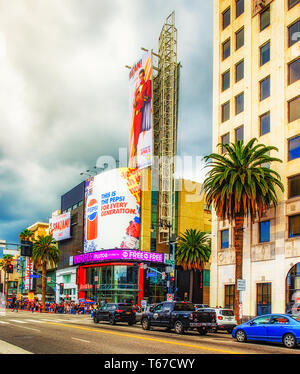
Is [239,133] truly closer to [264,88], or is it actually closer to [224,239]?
[264,88]

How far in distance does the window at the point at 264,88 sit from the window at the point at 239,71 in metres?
3.40

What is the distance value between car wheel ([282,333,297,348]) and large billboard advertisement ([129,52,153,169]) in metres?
56.8

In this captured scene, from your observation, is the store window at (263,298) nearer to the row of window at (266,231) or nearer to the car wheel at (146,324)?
the row of window at (266,231)

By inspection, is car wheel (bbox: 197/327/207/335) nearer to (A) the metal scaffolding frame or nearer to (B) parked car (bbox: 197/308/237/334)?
(B) parked car (bbox: 197/308/237/334)

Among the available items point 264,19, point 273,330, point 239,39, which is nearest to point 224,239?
point 239,39

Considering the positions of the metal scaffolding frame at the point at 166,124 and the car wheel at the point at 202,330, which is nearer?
the car wheel at the point at 202,330

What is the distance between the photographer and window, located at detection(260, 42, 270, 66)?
45.1 meters

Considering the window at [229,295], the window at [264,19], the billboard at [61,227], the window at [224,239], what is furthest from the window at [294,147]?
the billboard at [61,227]

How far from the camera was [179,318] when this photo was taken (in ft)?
94.2

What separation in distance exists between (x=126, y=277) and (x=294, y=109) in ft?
156

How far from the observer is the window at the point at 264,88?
1759 inches

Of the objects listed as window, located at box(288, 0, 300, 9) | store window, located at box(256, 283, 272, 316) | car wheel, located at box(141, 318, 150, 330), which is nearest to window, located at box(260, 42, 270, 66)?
window, located at box(288, 0, 300, 9)

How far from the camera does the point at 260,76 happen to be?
4553 centimetres
